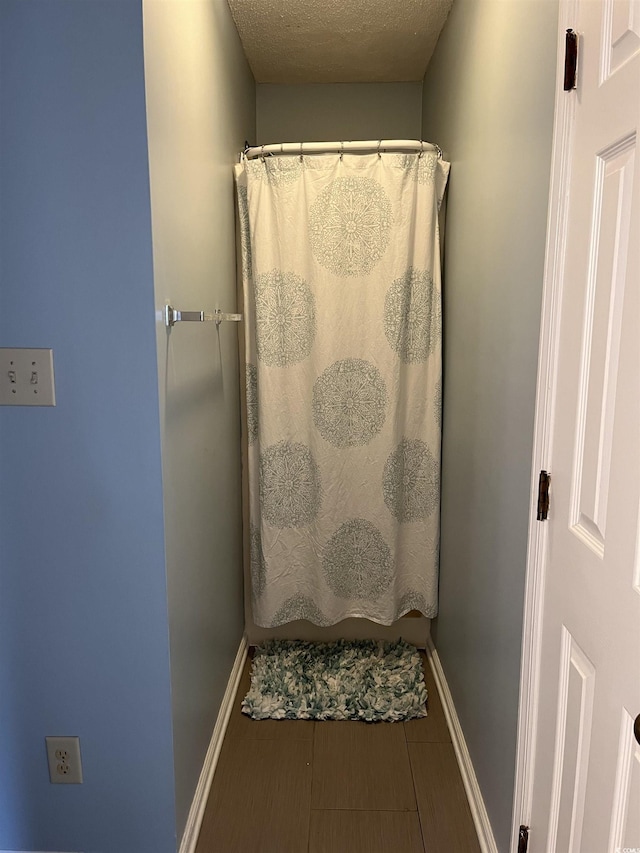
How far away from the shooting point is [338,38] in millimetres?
2229

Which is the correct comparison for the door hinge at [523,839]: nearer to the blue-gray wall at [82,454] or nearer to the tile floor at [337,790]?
the tile floor at [337,790]

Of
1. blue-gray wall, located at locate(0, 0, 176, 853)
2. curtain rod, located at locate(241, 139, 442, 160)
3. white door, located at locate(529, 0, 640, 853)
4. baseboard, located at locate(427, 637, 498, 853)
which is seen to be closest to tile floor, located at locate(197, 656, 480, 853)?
baseboard, located at locate(427, 637, 498, 853)

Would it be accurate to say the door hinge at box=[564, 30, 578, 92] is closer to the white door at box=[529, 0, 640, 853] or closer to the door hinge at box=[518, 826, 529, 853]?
the white door at box=[529, 0, 640, 853]

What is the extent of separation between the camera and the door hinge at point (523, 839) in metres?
1.31

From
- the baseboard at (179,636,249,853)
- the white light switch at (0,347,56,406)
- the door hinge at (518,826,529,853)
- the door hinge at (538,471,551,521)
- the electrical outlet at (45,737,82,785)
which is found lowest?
the baseboard at (179,636,249,853)

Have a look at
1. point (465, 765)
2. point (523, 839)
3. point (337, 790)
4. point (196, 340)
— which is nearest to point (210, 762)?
point (337, 790)

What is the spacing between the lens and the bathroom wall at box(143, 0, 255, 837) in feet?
4.54

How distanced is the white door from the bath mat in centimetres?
101

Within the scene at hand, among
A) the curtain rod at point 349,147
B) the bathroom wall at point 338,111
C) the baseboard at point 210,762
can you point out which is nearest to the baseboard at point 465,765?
the baseboard at point 210,762

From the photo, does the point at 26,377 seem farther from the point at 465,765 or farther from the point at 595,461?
the point at 465,765

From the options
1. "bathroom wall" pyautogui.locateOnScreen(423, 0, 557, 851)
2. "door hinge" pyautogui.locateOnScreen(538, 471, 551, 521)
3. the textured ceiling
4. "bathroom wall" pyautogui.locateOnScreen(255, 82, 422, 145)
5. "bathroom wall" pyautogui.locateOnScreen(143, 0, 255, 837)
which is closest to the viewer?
"door hinge" pyautogui.locateOnScreen(538, 471, 551, 521)

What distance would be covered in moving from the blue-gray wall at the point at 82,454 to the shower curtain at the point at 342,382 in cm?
91

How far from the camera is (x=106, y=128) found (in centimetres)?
125

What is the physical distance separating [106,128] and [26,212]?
0.78ft
